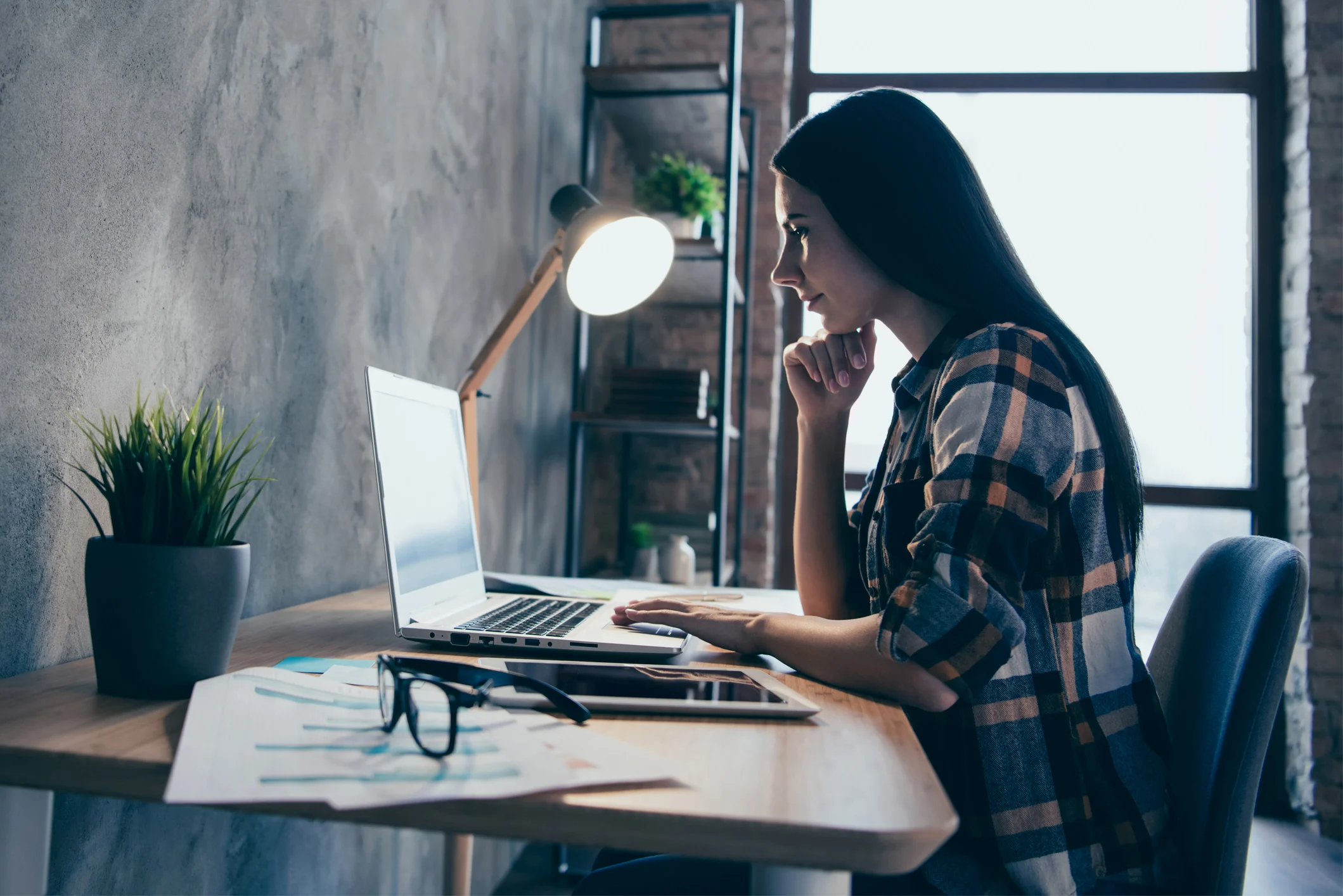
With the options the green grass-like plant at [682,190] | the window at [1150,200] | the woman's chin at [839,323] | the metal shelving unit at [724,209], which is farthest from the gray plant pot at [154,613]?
the window at [1150,200]

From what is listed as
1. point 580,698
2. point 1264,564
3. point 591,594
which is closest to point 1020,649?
A: point 1264,564

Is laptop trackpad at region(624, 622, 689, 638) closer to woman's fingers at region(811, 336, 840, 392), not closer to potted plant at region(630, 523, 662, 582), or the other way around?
woman's fingers at region(811, 336, 840, 392)

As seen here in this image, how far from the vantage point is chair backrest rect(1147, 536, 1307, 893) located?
879 millimetres

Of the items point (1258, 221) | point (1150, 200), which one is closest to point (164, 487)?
point (1150, 200)

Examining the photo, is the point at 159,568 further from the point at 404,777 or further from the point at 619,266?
the point at 619,266

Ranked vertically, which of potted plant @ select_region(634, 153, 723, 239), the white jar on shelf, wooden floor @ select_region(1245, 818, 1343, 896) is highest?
potted plant @ select_region(634, 153, 723, 239)

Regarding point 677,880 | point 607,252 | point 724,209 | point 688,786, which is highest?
point 724,209

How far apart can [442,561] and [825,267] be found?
63 cm

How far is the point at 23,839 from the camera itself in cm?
65

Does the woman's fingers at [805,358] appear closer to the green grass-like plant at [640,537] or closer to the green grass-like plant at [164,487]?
the green grass-like plant at [164,487]

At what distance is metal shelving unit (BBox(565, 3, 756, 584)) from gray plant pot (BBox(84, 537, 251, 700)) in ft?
5.80

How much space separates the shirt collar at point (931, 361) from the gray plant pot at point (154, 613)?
780 millimetres

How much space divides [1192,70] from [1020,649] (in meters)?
3.17

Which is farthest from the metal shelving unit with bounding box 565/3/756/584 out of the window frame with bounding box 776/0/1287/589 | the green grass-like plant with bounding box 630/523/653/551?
the window frame with bounding box 776/0/1287/589
